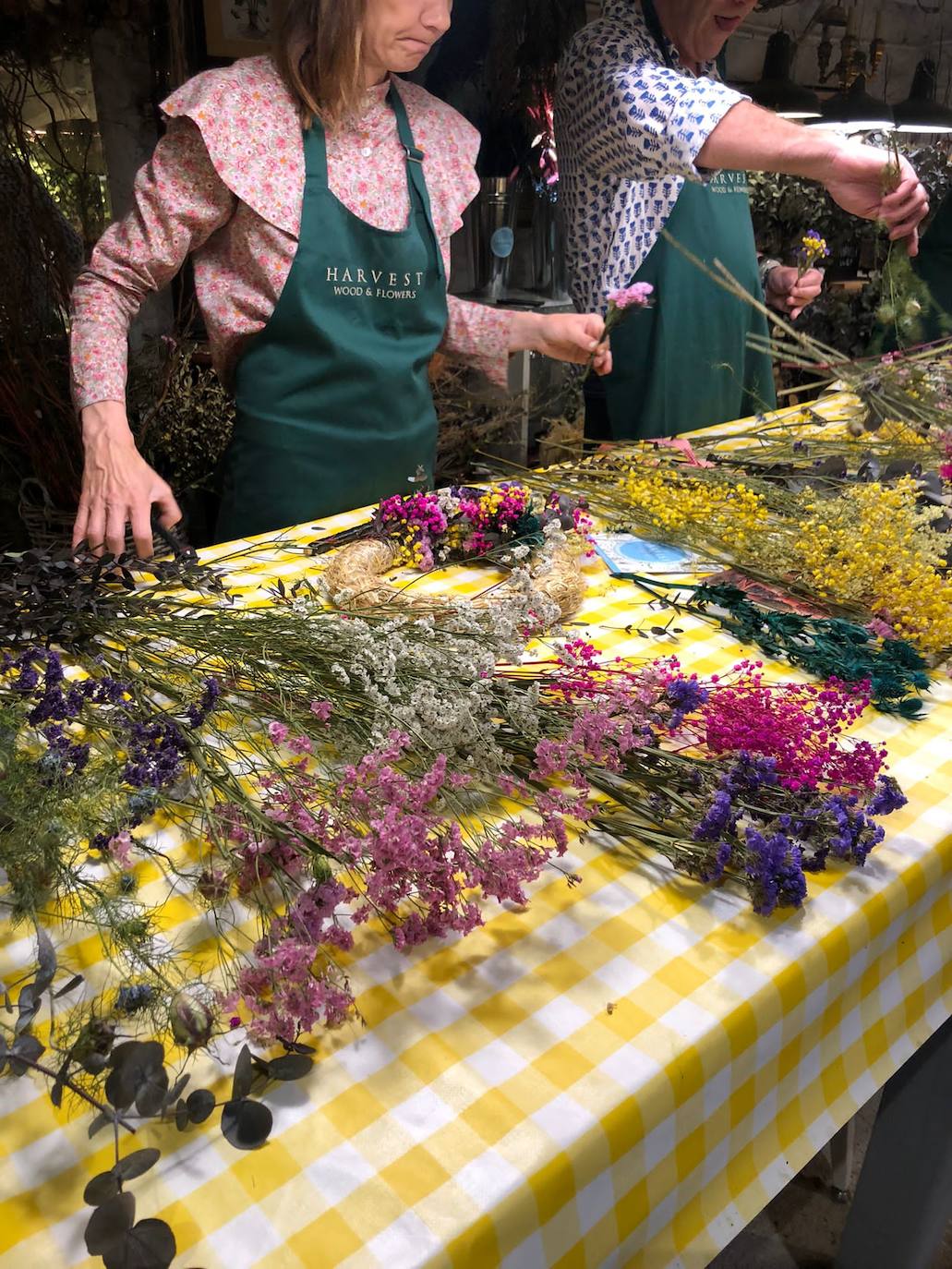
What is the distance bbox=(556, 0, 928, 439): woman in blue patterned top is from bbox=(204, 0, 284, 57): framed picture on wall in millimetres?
655

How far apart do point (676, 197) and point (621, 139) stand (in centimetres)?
25

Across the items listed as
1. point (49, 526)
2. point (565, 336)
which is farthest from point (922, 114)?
point (49, 526)

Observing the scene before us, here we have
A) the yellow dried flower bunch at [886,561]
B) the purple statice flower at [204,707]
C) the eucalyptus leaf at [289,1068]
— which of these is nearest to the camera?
the eucalyptus leaf at [289,1068]

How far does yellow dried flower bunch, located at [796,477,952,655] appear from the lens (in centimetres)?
116

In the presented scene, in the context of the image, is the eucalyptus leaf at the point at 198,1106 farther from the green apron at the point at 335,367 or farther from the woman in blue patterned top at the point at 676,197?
the woman in blue patterned top at the point at 676,197

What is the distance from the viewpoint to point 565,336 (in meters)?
1.77

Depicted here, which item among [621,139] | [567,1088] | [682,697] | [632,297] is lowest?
[567,1088]

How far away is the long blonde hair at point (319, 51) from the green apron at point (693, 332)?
794mm

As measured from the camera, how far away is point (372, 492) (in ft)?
5.85

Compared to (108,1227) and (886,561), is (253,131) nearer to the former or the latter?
(886,561)

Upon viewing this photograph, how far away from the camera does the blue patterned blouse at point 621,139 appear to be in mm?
1679

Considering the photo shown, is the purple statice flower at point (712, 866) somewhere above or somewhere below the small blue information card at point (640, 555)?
below

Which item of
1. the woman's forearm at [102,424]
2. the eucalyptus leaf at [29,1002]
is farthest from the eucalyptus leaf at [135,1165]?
the woman's forearm at [102,424]

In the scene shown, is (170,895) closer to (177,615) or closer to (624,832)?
(624,832)
